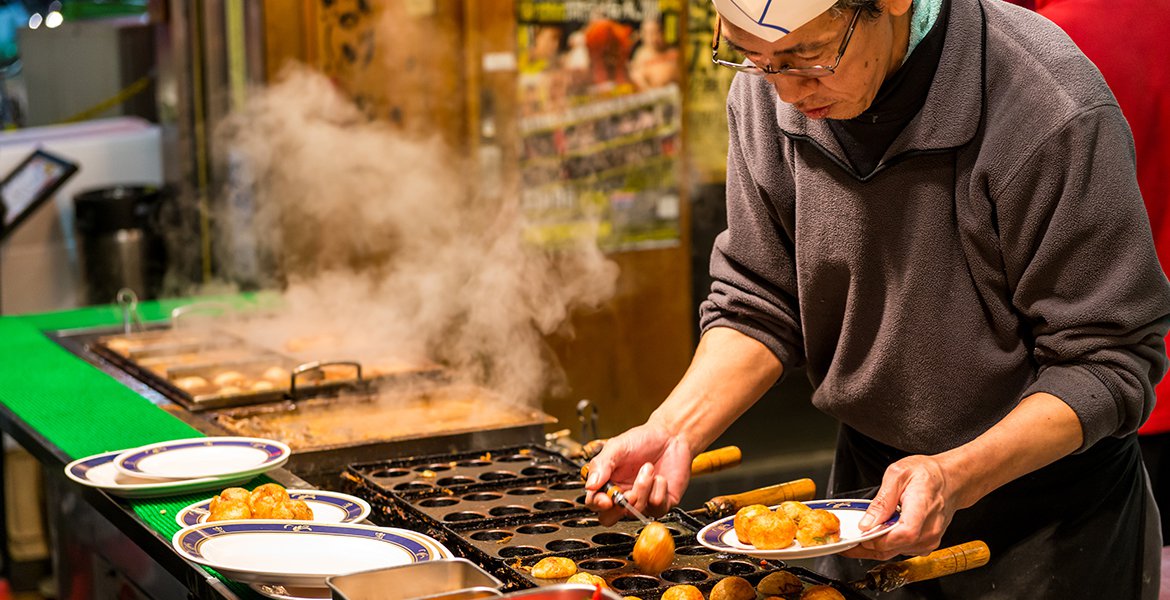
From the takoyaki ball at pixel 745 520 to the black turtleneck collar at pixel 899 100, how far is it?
61 cm

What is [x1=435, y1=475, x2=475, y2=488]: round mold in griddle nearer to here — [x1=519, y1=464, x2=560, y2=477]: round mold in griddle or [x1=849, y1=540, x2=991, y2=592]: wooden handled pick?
[x1=519, y1=464, x2=560, y2=477]: round mold in griddle

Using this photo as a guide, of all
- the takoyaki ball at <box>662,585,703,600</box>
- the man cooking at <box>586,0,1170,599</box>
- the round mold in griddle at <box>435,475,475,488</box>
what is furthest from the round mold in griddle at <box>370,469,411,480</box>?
the takoyaki ball at <box>662,585,703,600</box>

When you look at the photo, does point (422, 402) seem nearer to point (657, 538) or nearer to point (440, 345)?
point (440, 345)

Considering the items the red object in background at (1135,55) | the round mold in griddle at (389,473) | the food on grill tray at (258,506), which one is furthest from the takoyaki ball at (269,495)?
the red object in background at (1135,55)

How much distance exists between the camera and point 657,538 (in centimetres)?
211

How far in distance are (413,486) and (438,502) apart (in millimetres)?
125

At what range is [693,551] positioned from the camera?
88.4 inches

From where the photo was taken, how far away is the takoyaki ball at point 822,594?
191 centimetres

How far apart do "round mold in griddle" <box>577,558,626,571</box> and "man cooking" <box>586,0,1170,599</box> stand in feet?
0.25

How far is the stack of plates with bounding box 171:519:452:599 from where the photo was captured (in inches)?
78.0

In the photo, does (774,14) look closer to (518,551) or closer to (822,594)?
(822,594)

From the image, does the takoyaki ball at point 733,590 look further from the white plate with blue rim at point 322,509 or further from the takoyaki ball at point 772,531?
the white plate with blue rim at point 322,509

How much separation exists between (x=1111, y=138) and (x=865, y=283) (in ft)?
1.53

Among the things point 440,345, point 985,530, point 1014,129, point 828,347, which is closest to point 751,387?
point 828,347
